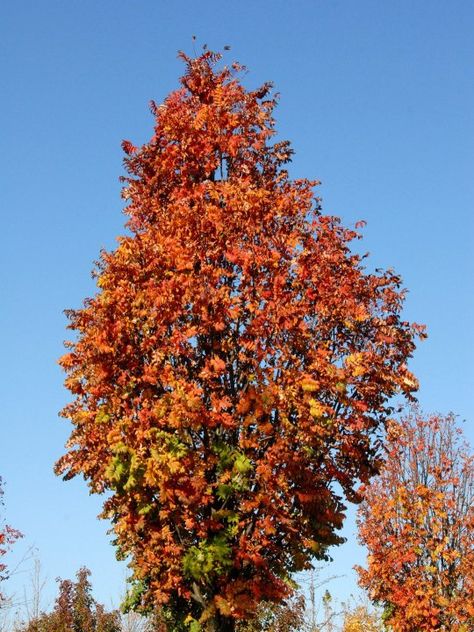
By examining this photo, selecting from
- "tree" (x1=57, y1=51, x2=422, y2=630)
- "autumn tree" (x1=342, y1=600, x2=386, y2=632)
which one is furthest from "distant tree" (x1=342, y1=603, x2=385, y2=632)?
"tree" (x1=57, y1=51, x2=422, y2=630)

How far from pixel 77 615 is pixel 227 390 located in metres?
30.0

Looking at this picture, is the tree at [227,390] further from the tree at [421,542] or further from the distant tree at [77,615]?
the distant tree at [77,615]

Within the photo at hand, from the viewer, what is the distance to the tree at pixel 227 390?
13.6 meters

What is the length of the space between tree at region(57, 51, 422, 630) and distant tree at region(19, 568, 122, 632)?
25.7m

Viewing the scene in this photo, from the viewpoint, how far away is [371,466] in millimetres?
15195

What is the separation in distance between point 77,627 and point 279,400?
31.1 m

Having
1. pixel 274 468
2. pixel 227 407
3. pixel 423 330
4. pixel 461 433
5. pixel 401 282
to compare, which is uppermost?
pixel 461 433

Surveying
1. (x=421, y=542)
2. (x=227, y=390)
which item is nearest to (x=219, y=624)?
(x=227, y=390)

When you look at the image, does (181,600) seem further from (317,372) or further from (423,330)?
(423,330)

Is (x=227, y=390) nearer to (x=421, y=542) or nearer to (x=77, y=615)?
(x=421, y=542)

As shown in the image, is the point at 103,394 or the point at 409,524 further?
the point at 409,524

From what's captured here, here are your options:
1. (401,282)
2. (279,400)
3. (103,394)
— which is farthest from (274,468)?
(401,282)

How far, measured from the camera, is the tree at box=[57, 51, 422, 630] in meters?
13.6

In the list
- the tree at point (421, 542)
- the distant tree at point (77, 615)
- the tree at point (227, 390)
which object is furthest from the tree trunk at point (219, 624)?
the distant tree at point (77, 615)
